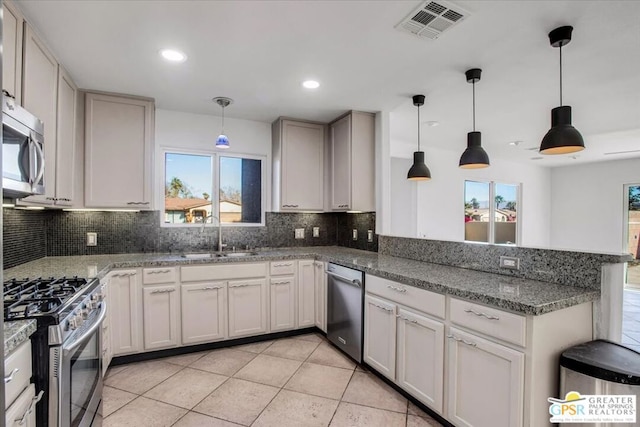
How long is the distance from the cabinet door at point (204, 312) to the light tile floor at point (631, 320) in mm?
3587

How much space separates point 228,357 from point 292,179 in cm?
195

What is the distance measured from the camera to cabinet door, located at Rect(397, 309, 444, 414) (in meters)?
2.02

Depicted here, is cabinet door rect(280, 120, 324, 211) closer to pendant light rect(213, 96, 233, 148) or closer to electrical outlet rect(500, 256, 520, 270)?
pendant light rect(213, 96, 233, 148)

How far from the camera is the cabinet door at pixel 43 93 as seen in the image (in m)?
1.95

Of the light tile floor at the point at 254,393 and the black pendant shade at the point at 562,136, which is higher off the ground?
the black pendant shade at the point at 562,136

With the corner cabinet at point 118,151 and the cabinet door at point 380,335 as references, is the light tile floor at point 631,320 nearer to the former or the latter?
the cabinet door at point 380,335

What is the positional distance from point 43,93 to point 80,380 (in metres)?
1.83

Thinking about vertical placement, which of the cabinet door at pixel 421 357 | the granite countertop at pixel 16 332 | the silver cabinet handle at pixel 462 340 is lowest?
the cabinet door at pixel 421 357

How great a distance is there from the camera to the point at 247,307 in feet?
10.6

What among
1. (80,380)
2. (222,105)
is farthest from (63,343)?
(222,105)

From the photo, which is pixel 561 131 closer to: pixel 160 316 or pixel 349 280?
pixel 349 280

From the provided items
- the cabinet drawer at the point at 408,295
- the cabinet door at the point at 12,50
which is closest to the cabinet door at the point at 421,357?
the cabinet drawer at the point at 408,295

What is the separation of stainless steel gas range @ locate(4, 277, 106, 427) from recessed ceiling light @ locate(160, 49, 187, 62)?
1.58 m

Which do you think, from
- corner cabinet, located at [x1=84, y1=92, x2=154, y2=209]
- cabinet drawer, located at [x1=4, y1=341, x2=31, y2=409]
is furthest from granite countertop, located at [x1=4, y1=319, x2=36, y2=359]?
corner cabinet, located at [x1=84, y1=92, x2=154, y2=209]
